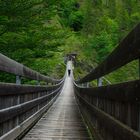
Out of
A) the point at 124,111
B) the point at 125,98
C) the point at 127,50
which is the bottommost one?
the point at 124,111

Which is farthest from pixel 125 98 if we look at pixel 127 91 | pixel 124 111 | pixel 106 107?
pixel 106 107

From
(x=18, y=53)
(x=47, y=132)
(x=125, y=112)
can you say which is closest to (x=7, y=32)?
(x=18, y=53)

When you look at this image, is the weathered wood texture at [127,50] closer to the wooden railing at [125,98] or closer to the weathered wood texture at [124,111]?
the wooden railing at [125,98]

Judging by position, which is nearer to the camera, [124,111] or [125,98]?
[125,98]

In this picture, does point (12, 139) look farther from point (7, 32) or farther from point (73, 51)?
point (73, 51)

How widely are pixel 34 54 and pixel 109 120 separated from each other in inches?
364

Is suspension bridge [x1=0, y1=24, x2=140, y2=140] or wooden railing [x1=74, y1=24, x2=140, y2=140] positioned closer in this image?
wooden railing [x1=74, y1=24, x2=140, y2=140]

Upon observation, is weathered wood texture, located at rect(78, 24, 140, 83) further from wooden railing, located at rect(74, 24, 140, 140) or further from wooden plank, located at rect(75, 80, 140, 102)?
wooden plank, located at rect(75, 80, 140, 102)

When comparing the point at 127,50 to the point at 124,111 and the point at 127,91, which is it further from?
the point at 124,111

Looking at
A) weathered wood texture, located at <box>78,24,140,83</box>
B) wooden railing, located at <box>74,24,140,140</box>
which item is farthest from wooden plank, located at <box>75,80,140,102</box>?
weathered wood texture, located at <box>78,24,140,83</box>

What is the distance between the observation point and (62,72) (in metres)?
63.7

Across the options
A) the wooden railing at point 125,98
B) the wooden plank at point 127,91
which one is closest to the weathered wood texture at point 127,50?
the wooden railing at point 125,98

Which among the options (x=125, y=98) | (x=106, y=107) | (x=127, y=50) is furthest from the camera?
(x=106, y=107)

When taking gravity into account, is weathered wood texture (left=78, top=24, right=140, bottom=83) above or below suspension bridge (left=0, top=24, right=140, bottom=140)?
above
